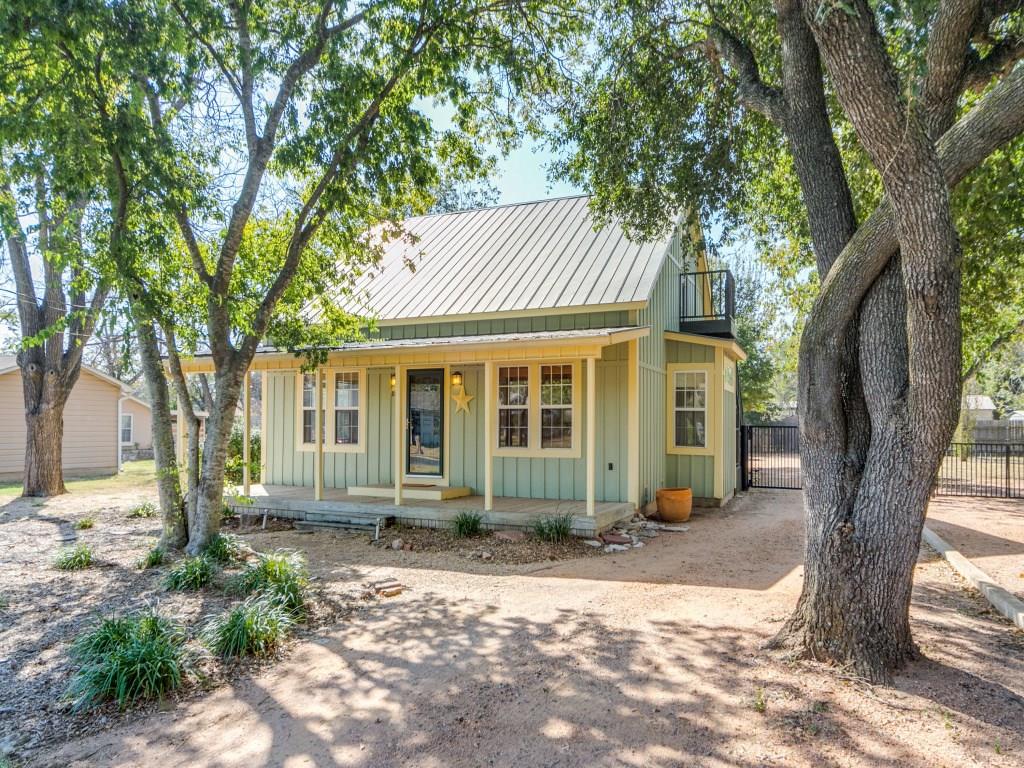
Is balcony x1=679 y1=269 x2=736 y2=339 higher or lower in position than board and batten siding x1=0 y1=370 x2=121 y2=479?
higher

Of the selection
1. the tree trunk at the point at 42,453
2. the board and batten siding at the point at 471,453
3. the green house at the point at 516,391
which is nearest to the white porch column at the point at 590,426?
the green house at the point at 516,391

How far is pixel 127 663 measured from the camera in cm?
390

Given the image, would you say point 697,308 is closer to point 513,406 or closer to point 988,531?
point 513,406

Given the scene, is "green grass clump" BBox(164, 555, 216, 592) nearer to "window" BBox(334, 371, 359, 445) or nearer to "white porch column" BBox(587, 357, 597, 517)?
"white porch column" BBox(587, 357, 597, 517)

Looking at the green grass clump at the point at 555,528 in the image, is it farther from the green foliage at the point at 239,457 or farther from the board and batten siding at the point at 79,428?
the board and batten siding at the point at 79,428

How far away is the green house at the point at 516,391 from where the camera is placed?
908 centimetres

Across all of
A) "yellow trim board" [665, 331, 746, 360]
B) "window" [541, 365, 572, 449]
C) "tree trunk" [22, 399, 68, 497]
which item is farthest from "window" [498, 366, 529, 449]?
"tree trunk" [22, 399, 68, 497]

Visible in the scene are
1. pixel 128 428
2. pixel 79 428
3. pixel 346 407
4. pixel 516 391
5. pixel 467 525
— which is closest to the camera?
pixel 467 525

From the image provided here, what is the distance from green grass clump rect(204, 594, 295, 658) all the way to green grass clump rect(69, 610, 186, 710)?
10.3 inches

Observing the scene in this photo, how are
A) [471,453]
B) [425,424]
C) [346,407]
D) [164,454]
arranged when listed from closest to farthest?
[164,454]
[471,453]
[425,424]
[346,407]

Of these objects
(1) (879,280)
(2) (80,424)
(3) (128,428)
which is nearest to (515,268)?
(1) (879,280)

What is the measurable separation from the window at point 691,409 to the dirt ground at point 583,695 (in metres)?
5.38

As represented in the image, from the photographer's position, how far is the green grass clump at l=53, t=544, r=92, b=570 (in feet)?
23.0

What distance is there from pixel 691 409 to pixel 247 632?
28.8ft
